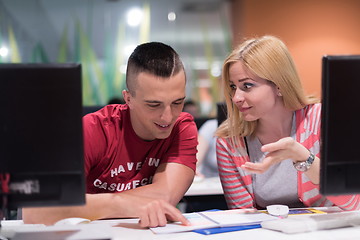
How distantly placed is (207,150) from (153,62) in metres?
1.64

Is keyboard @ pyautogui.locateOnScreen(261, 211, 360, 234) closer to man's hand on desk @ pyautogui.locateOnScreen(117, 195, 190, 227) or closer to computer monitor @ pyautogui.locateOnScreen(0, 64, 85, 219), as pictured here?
man's hand on desk @ pyautogui.locateOnScreen(117, 195, 190, 227)

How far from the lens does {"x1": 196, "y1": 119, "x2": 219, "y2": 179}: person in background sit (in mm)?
3082

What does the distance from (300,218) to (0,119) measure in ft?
3.04

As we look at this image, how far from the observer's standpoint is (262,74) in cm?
178

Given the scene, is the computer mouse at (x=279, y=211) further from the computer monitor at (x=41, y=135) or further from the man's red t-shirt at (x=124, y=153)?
the computer monitor at (x=41, y=135)

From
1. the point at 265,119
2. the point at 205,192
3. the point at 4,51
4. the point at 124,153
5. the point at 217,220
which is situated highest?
the point at 4,51

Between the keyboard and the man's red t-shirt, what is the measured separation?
0.52 meters

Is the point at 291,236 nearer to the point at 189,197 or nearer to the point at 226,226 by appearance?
the point at 226,226

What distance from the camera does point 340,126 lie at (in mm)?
1166

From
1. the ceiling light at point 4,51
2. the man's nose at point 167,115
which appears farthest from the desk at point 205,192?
the ceiling light at point 4,51

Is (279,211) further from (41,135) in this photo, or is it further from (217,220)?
(41,135)

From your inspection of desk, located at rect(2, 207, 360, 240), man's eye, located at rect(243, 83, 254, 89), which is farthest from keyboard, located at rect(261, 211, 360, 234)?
man's eye, located at rect(243, 83, 254, 89)

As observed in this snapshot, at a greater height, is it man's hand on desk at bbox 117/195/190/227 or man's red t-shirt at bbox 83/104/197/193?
man's red t-shirt at bbox 83/104/197/193

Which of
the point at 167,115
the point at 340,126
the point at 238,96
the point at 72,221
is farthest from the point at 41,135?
the point at 238,96
